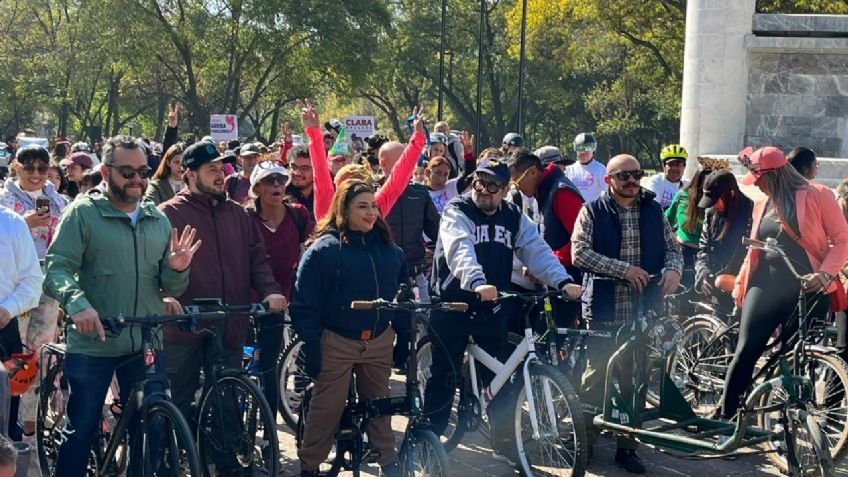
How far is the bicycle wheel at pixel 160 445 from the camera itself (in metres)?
5.23

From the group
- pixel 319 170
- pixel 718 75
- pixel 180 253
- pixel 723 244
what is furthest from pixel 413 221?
pixel 718 75

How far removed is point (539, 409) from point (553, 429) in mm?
158

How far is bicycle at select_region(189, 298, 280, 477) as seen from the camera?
5.80m

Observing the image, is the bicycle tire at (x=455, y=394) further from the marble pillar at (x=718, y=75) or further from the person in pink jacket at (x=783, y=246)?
the marble pillar at (x=718, y=75)

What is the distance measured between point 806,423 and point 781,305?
96 centimetres

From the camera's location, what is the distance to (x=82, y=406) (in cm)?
552

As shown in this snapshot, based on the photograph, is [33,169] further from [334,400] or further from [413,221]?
[334,400]

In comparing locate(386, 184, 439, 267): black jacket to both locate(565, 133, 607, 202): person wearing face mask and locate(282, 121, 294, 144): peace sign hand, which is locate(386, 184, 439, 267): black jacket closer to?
locate(282, 121, 294, 144): peace sign hand

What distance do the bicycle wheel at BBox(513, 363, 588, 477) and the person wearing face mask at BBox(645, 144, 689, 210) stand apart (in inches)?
214

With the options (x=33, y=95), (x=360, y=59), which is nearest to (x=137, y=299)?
(x=360, y=59)

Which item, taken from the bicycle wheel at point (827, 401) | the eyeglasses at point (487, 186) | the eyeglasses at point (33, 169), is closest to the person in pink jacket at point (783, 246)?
the bicycle wheel at point (827, 401)

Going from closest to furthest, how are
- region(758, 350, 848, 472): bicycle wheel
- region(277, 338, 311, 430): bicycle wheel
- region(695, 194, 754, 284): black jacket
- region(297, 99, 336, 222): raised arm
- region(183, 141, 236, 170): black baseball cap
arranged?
region(183, 141, 236, 170): black baseball cap
region(758, 350, 848, 472): bicycle wheel
region(297, 99, 336, 222): raised arm
region(277, 338, 311, 430): bicycle wheel
region(695, 194, 754, 284): black jacket

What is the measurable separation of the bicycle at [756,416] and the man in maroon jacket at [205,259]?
7.23ft

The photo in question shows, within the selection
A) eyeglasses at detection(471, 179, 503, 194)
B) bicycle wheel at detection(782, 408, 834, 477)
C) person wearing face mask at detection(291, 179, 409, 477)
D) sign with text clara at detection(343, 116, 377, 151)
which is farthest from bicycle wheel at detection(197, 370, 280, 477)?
sign with text clara at detection(343, 116, 377, 151)
